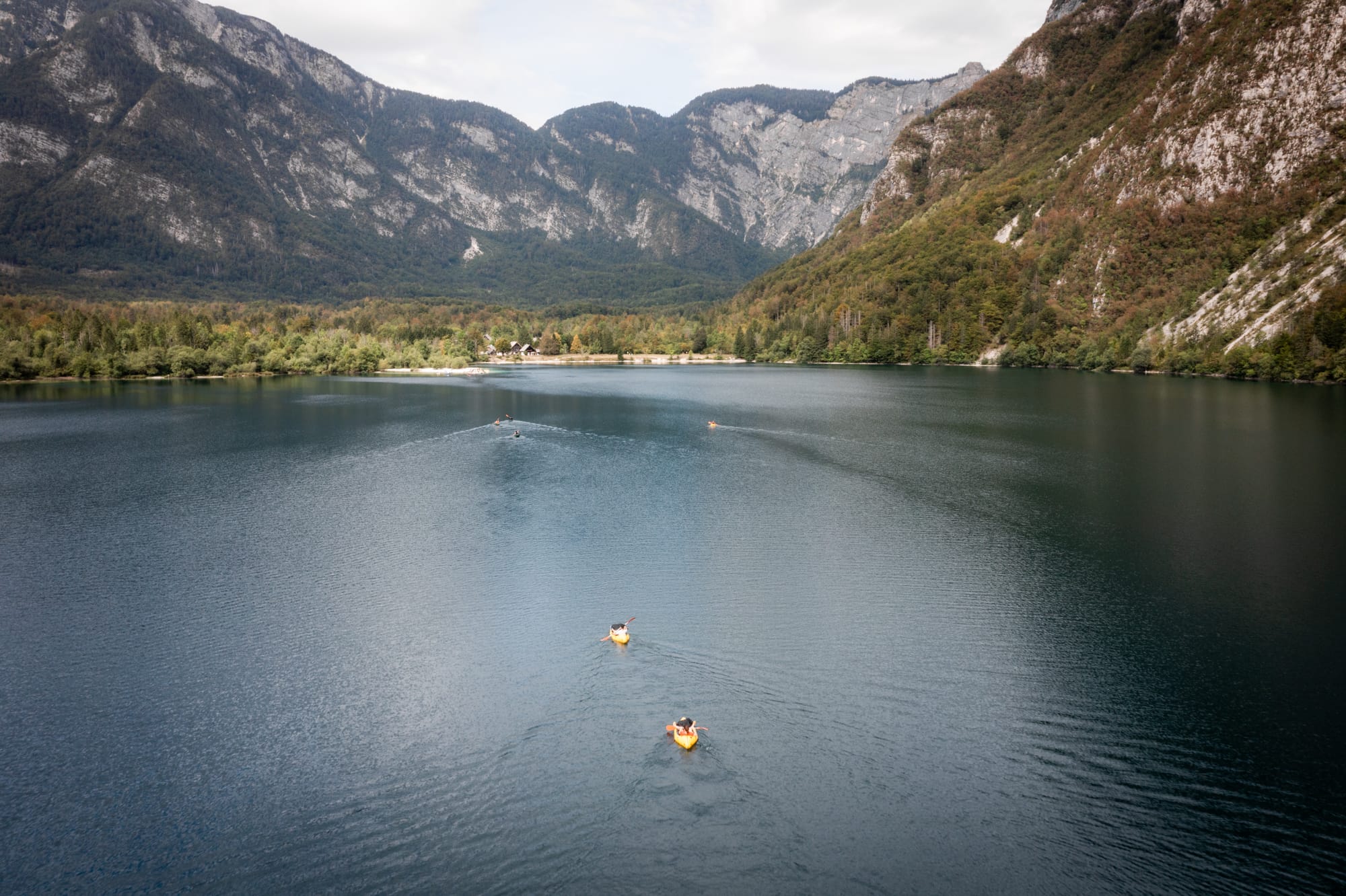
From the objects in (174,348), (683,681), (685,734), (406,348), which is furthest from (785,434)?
(406,348)

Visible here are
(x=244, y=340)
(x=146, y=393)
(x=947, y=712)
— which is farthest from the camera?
(x=244, y=340)

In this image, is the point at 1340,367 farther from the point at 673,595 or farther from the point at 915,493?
the point at 673,595

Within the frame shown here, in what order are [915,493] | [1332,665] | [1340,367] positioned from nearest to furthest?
1. [1332,665]
2. [915,493]
3. [1340,367]

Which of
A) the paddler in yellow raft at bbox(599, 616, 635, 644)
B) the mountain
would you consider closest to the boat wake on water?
the paddler in yellow raft at bbox(599, 616, 635, 644)

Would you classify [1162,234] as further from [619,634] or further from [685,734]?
[685,734]

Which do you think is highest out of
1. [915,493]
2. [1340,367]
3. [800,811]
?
[1340,367]

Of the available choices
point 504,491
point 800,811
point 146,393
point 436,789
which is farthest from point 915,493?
point 146,393

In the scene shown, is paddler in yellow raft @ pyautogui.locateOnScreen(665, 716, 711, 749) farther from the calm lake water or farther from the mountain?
the mountain
